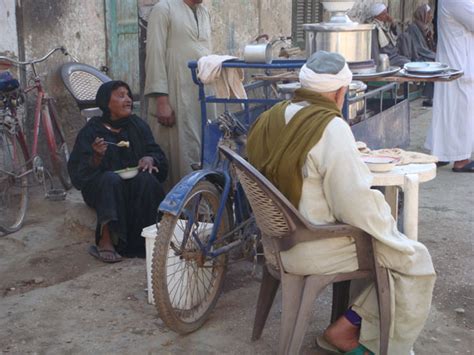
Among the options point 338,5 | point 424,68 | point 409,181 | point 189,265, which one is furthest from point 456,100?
point 189,265

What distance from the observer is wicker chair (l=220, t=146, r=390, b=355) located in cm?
310

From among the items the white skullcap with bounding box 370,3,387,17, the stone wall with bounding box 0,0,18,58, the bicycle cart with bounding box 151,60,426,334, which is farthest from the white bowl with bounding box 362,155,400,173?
the white skullcap with bounding box 370,3,387,17

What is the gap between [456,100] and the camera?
Answer: 7094 millimetres

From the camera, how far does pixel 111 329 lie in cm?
385

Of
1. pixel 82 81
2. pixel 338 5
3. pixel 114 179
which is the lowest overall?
pixel 114 179

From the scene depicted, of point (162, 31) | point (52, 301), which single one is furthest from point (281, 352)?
point (162, 31)

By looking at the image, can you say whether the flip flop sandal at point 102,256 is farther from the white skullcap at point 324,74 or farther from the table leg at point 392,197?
the white skullcap at point 324,74

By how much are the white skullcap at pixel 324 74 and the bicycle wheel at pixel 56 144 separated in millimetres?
2684

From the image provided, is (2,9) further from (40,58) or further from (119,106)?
(119,106)

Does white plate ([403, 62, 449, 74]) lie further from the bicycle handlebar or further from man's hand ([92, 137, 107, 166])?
the bicycle handlebar

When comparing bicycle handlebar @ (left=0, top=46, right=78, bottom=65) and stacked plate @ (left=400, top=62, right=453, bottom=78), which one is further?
bicycle handlebar @ (left=0, top=46, right=78, bottom=65)

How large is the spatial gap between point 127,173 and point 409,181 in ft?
6.15

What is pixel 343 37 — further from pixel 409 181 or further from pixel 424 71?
pixel 409 181

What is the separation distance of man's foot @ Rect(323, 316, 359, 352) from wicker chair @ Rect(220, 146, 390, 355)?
20 cm
